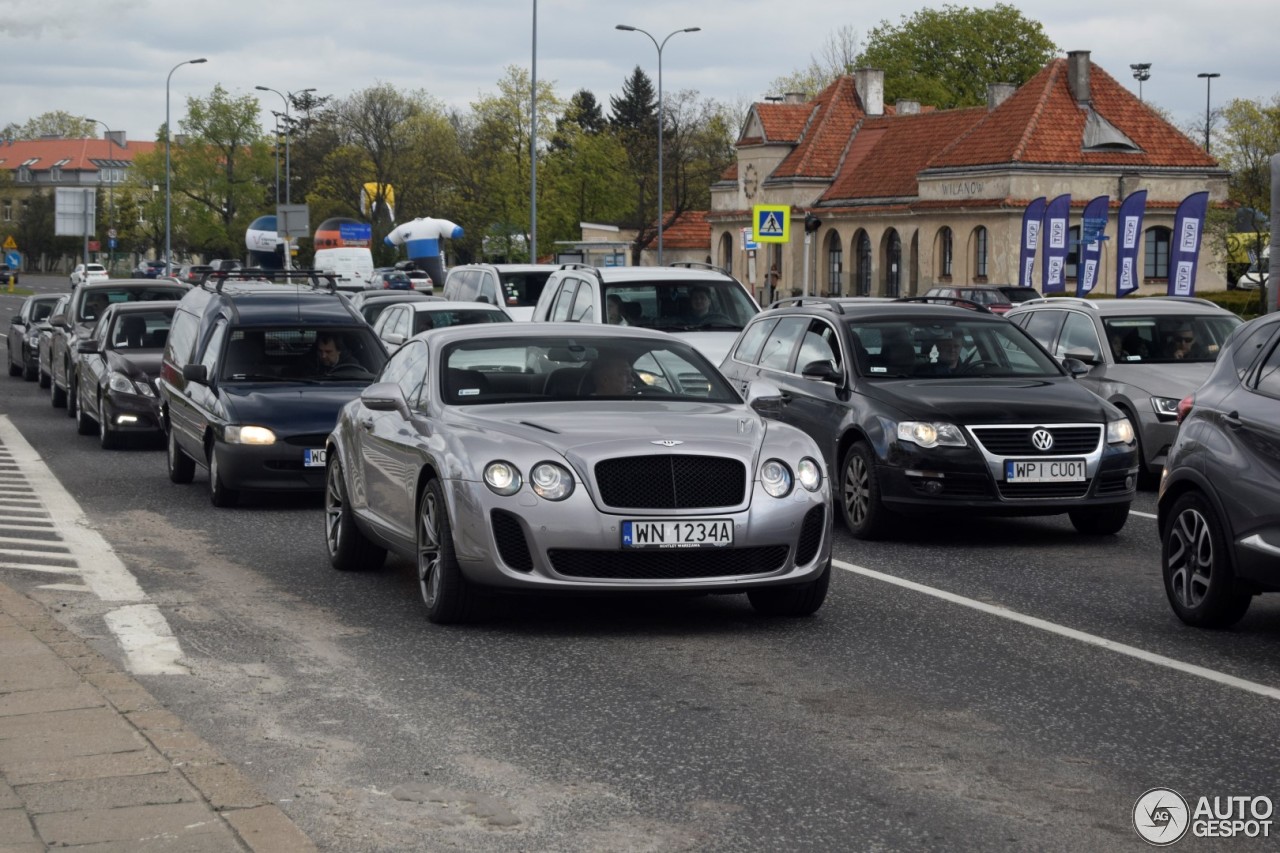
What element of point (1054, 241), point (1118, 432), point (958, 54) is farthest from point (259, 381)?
point (958, 54)

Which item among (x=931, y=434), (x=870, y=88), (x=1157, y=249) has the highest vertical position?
Result: (x=870, y=88)

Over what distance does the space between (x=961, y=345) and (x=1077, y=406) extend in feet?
4.29

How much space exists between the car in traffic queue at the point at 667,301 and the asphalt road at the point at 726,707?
29.4ft

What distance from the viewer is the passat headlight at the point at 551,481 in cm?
859

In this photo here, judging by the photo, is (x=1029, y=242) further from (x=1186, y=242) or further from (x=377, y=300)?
(x=377, y=300)

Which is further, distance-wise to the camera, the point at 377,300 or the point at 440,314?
the point at 377,300

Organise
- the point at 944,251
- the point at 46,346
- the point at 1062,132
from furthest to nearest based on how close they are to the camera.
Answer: the point at 944,251
the point at 1062,132
the point at 46,346

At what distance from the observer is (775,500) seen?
8828mm

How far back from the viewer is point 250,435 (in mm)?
14539

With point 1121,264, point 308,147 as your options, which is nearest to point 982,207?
point 1121,264

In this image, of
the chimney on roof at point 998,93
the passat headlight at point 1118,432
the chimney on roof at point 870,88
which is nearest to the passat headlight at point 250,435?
the passat headlight at point 1118,432

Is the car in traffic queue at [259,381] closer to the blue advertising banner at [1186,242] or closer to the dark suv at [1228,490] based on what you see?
the dark suv at [1228,490]

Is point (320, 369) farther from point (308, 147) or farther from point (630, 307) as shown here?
point (308, 147)

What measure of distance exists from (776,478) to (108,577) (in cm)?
409
